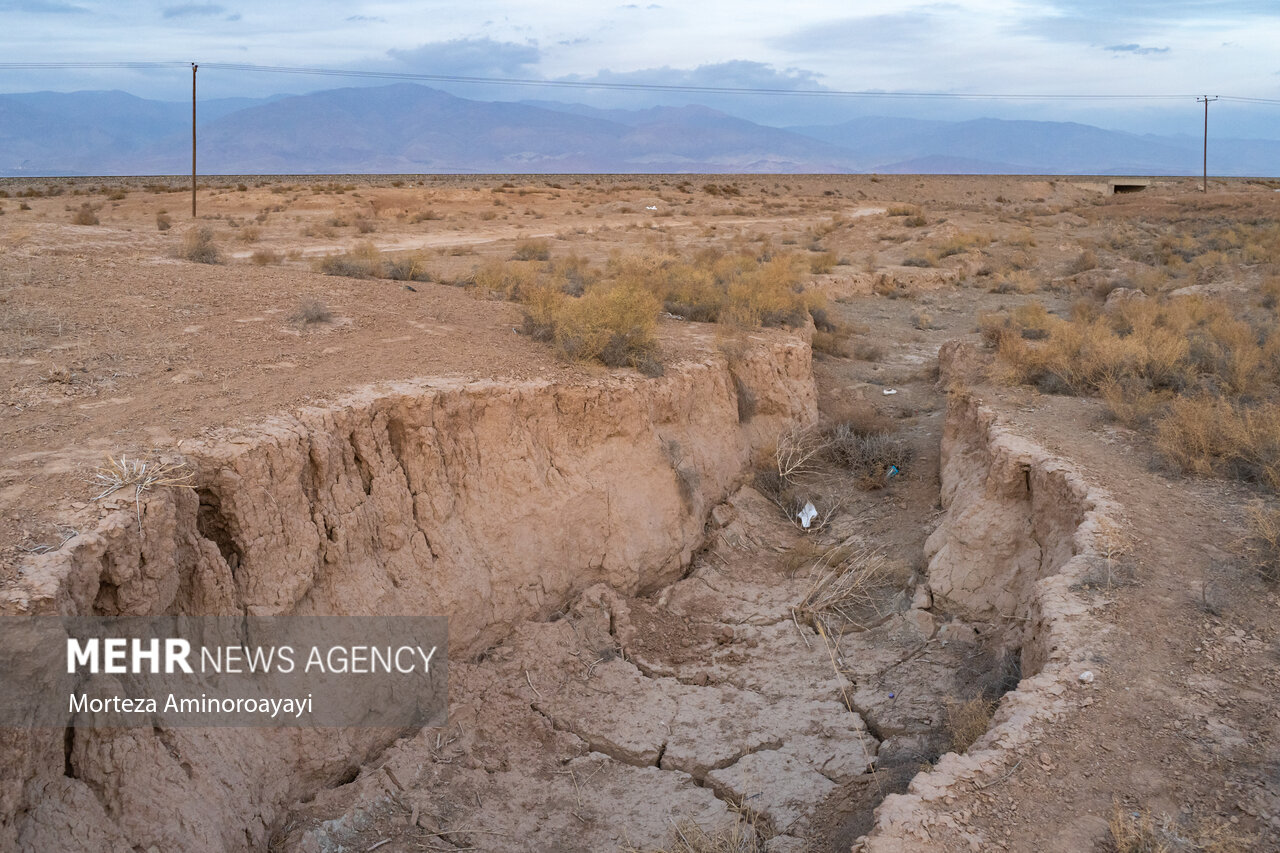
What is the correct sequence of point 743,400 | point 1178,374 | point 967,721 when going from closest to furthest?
point 967,721, point 1178,374, point 743,400

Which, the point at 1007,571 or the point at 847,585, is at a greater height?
the point at 1007,571

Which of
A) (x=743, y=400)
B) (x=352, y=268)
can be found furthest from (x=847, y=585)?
(x=352, y=268)

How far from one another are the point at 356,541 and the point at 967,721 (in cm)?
411

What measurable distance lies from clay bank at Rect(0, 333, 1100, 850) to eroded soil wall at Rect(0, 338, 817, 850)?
0.7 inches

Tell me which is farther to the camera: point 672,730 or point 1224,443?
point 1224,443

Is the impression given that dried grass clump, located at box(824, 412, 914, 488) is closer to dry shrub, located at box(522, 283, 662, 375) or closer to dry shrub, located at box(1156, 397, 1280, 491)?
dry shrub, located at box(522, 283, 662, 375)

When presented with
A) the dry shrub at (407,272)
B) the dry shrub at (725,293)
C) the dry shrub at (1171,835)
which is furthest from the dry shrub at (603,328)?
the dry shrub at (1171,835)

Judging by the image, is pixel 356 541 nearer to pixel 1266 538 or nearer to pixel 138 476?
pixel 138 476

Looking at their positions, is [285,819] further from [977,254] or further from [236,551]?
[977,254]

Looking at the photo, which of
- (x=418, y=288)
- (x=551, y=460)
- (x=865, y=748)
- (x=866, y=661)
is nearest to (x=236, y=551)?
(x=551, y=460)

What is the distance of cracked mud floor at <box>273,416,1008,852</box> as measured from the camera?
18.5ft

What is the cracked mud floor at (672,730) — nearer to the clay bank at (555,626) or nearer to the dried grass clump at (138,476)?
the clay bank at (555,626)

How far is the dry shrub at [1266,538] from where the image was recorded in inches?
235

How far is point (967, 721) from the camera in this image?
5328mm
